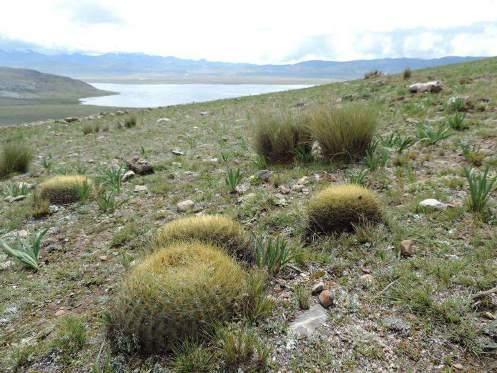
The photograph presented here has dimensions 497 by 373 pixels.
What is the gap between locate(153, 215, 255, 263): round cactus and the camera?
12.3 feet

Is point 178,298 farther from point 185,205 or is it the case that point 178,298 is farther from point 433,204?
point 433,204

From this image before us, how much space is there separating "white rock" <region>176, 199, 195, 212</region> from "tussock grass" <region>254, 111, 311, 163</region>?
2.23 m

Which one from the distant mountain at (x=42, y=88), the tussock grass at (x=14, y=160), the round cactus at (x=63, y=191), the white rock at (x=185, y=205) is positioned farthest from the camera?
the distant mountain at (x=42, y=88)

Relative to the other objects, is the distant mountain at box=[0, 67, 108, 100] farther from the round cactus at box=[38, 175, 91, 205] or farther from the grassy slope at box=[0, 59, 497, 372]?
the grassy slope at box=[0, 59, 497, 372]

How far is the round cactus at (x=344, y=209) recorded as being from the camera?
440 cm

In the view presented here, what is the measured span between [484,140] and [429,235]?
398 centimetres

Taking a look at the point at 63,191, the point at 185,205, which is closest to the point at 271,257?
the point at 185,205

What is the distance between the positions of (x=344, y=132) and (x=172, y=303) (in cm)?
502

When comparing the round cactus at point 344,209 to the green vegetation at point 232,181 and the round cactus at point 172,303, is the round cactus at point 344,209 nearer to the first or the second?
the round cactus at point 172,303

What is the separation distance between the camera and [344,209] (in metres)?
4.39

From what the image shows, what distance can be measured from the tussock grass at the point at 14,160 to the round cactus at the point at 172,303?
27.6 feet

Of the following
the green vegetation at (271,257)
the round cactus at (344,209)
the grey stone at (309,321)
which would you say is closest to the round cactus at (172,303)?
the grey stone at (309,321)

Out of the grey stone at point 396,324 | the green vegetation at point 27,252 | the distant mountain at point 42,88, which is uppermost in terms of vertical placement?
the grey stone at point 396,324

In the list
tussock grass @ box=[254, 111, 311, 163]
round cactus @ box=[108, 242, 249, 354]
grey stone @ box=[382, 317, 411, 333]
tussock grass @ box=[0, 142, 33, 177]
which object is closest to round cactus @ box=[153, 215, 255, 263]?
round cactus @ box=[108, 242, 249, 354]
